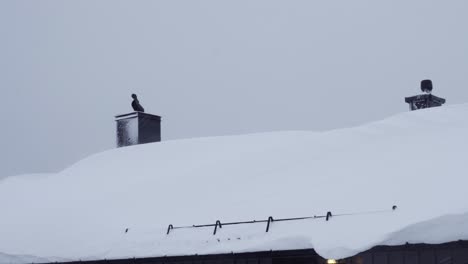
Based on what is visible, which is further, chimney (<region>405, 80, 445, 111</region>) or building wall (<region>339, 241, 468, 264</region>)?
chimney (<region>405, 80, 445, 111</region>)

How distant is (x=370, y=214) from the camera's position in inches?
435

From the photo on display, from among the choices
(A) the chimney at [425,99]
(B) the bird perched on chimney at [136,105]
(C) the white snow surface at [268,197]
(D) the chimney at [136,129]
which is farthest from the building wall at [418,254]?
(B) the bird perched on chimney at [136,105]

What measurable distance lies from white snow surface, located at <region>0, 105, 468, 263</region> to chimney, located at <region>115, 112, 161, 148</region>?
3.96 metres

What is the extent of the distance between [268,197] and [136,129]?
34.8 ft

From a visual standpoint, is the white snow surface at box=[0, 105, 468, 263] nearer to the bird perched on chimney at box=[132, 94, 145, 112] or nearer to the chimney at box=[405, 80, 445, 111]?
the chimney at box=[405, 80, 445, 111]

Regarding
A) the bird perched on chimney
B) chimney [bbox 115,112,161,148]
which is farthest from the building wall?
the bird perched on chimney

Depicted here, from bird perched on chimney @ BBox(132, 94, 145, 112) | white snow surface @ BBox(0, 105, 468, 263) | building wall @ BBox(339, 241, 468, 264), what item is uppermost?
bird perched on chimney @ BBox(132, 94, 145, 112)

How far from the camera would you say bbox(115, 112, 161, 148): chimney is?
23047 mm

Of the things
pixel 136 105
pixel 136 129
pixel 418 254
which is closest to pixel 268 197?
pixel 418 254

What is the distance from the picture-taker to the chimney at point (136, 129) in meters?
23.0

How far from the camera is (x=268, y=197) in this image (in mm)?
13266

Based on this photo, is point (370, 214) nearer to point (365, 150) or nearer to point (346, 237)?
point (346, 237)

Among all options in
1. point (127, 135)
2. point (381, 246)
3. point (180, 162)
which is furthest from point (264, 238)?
point (127, 135)

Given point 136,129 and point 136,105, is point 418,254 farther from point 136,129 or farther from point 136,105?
point 136,105
